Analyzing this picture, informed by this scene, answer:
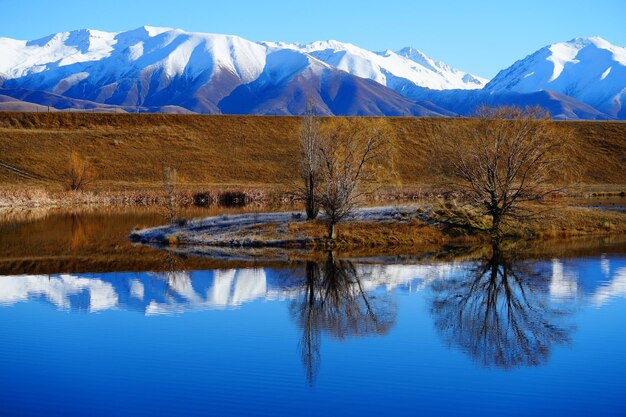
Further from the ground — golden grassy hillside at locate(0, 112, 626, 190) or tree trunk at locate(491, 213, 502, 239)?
golden grassy hillside at locate(0, 112, 626, 190)

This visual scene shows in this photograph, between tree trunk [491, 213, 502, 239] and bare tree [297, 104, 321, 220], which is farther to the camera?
tree trunk [491, 213, 502, 239]

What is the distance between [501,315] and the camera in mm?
21922

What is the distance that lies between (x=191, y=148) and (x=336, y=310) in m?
78.1

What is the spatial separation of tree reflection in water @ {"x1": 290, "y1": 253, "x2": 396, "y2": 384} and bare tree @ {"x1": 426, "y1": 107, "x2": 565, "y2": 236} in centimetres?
1435

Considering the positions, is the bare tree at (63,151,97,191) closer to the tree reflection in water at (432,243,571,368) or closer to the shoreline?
the shoreline

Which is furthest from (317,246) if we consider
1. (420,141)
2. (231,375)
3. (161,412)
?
(420,141)

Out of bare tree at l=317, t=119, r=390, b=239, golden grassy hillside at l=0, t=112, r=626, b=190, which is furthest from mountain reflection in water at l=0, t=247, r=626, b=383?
golden grassy hillside at l=0, t=112, r=626, b=190

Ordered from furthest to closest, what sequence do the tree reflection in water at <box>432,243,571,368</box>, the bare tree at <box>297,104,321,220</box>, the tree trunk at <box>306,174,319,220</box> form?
the tree trunk at <box>306,174,319,220</box>
the bare tree at <box>297,104,321,220</box>
the tree reflection in water at <box>432,243,571,368</box>

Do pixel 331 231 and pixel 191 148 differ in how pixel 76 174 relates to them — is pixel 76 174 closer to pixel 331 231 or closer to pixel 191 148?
pixel 191 148

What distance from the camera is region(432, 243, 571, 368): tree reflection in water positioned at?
18000mm

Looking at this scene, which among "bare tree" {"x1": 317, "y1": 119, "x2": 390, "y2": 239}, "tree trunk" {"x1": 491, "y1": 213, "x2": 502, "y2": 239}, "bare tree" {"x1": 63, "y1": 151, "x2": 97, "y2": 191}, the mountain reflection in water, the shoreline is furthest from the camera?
"bare tree" {"x1": 63, "y1": 151, "x2": 97, "y2": 191}

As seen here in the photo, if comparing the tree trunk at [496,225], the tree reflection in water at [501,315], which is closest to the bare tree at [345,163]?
the tree trunk at [496,225]

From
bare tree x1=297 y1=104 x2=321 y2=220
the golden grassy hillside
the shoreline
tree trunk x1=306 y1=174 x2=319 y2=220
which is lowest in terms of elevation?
the shoreline

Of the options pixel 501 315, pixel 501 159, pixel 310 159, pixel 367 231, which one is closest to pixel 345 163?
pixel 310 159
